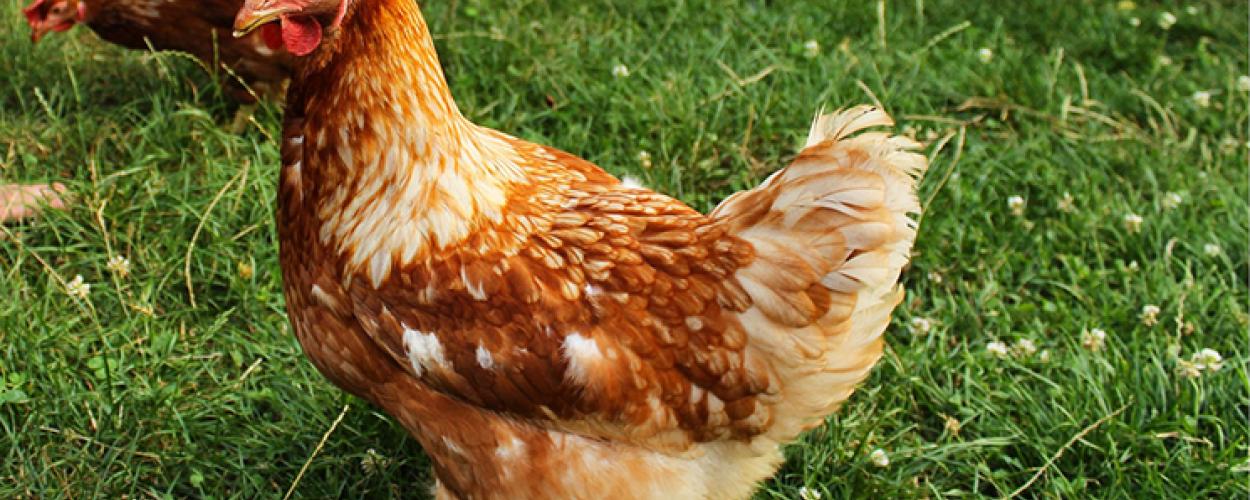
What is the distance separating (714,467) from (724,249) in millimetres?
530

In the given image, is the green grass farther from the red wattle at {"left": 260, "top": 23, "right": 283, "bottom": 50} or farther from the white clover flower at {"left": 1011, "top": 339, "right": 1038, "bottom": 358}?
the red wattle at {"left": 260, "top": 23, "right": 283, "bottom": 50}

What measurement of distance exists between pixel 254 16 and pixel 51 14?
2.31m

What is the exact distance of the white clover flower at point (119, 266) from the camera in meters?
3.05

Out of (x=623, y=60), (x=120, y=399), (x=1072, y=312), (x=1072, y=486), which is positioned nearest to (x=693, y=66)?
(x=623, y=60)

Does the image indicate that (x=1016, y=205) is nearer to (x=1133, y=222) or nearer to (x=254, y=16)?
(x=1133, y=222)

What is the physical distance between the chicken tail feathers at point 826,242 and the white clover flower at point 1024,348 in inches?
42.8

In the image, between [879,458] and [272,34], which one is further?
[879,458]

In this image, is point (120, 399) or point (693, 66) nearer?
point (120, 399)

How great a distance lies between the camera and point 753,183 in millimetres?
3715

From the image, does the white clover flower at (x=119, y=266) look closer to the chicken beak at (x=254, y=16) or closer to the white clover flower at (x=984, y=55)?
the chicken beak at (x=254, y=16)

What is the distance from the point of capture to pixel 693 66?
4.16 m

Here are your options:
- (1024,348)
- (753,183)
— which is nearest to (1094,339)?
(1024,348)

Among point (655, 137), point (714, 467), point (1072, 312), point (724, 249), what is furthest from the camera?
point (655, 137)

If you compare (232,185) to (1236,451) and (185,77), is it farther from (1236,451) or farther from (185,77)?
(1236,451)
